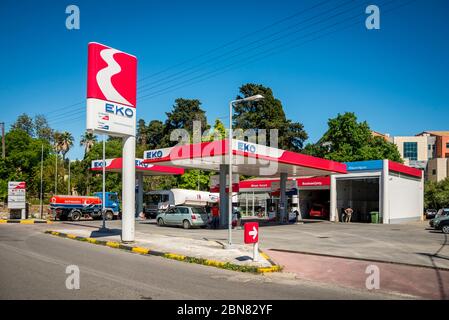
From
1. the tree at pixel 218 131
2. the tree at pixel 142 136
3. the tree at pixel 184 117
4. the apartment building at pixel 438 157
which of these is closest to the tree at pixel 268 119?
the tree at pixel 184 117

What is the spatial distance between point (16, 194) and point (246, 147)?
21920 mm

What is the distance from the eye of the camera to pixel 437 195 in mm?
60250

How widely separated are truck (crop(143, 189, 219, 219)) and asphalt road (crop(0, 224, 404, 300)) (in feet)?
97.4

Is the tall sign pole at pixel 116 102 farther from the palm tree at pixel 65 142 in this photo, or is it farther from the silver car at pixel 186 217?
the palm tree at pixel 65 142

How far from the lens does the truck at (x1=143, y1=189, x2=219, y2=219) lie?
44.2 m

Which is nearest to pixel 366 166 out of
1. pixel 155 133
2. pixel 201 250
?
pixel 201 250

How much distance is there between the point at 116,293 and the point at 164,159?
798 inches

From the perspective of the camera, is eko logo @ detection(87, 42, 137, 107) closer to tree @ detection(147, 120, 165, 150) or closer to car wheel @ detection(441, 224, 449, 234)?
car wheel @ detection(441, 224, 449, 234)

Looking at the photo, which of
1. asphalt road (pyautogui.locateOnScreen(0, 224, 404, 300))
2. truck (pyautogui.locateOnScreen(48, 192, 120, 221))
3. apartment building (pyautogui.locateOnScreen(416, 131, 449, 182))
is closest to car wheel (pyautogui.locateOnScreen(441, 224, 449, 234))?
asphalt road (pyautogui.locateOnScreen(0, 224, 404, 300))

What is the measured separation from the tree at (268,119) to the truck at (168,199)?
24977 millimetres

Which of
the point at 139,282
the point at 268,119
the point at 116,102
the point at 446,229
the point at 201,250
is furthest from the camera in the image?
the point at 268,119

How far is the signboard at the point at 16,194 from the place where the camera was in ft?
114

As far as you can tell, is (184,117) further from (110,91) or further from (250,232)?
(250,232)
